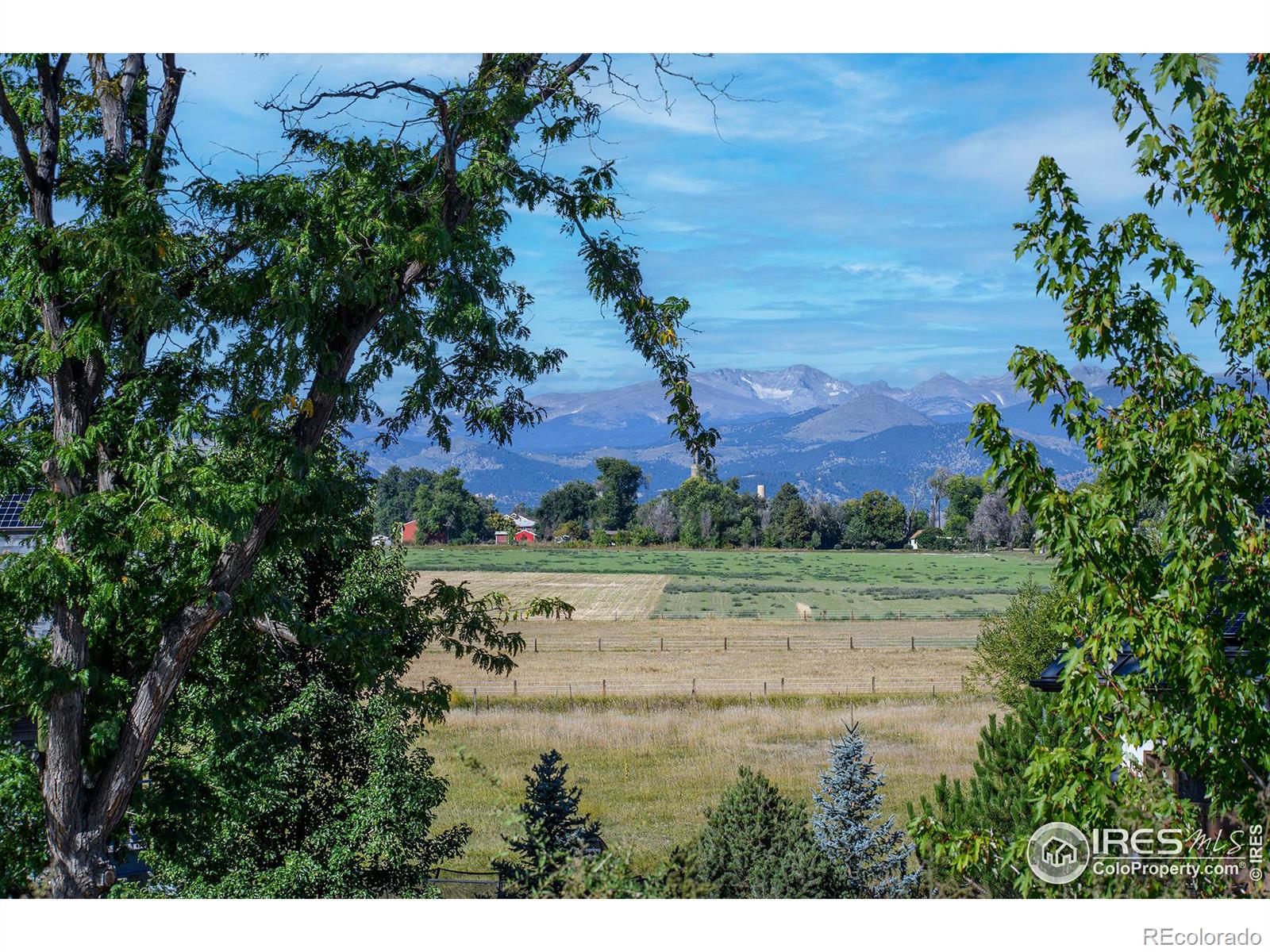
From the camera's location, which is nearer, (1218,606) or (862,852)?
(1218,606)

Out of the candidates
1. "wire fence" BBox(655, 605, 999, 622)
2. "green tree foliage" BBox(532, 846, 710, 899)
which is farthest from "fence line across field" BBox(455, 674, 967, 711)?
"green tree foliage" BBox(532, 846, 710, 899)

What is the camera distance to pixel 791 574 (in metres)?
74.1

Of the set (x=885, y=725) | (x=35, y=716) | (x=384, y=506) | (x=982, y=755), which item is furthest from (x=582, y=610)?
(x=35, y=716)

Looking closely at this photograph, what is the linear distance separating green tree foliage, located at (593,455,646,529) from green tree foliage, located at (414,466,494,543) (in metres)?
14.7

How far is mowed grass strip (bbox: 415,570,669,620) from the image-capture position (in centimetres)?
5144

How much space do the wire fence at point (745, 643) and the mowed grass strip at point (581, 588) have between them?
12.5 feet

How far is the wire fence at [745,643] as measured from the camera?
4303cm

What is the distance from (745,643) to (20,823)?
38732mm

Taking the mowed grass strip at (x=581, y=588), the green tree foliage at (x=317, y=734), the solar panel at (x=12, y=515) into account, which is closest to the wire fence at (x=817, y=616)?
the mowed grass strip at (x=581, y=588)

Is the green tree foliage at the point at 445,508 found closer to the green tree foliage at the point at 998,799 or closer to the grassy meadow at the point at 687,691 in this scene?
the grassy meadow at the point at 687,691

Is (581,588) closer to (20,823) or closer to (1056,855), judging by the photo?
(20,823)

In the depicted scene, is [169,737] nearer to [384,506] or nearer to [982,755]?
[982,755]

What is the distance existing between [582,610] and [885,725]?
28.3m

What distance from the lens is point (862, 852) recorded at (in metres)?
11.5
